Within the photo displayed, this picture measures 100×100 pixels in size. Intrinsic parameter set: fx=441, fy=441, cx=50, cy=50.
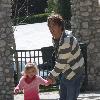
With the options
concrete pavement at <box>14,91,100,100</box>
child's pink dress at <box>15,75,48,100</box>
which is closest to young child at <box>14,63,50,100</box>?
child's pink dress at <box>15,75,48,100</box>

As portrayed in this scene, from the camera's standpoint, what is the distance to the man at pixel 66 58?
5.66 metres

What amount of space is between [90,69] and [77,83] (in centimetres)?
494

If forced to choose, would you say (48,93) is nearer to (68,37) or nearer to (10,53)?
(10,53)

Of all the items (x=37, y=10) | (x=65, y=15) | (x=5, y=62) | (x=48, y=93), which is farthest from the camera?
(x=37, y=10)

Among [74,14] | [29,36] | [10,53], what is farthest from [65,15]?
[10,53]

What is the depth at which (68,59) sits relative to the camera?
5.71 meters

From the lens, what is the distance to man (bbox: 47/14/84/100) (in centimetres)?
566

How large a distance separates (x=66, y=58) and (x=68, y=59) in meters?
0.05

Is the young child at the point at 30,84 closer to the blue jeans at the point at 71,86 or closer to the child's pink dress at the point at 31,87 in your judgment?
the child's pink dress at the point at 31,87

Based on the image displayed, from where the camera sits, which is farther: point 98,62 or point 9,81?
point 98,62

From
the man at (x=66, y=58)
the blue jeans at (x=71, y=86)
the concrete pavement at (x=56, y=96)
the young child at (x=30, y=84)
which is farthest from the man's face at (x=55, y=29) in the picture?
the concrete pavement at (x=56, y=96)

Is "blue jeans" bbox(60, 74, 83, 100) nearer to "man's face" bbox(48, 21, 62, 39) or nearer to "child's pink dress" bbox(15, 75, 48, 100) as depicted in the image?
"man's face" bbox(48, 21, 62, 39)

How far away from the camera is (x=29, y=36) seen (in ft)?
91.3

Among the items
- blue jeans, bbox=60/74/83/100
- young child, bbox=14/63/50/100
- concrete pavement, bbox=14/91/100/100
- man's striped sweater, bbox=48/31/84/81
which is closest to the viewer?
man's striped sweater, bbox=48/31/84/81
